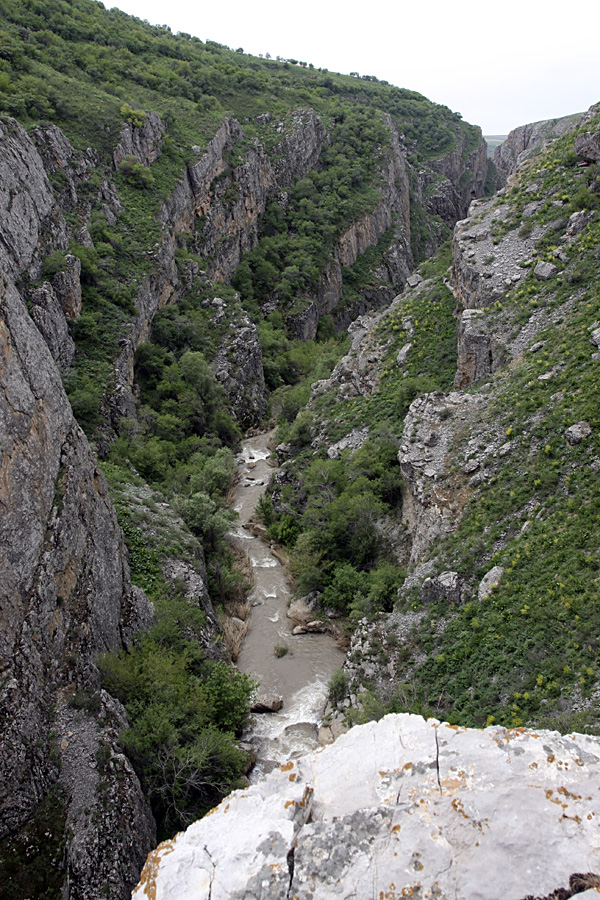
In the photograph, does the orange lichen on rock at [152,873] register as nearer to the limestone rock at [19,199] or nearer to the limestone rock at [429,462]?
the limestone rock at [429,462]

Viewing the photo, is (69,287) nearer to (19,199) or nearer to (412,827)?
(19,199)

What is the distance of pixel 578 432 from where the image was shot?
20.6m

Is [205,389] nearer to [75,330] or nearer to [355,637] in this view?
[75,330]

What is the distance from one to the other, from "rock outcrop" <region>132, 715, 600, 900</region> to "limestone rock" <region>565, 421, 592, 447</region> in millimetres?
16471

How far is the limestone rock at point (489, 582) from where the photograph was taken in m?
19.4

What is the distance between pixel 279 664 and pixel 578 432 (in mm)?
16721

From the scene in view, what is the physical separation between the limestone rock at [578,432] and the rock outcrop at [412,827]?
16.5 metres

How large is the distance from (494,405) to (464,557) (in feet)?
27.8

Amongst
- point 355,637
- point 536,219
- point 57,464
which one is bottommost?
point 355,637

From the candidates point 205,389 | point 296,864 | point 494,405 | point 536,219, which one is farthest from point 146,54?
point 296,864

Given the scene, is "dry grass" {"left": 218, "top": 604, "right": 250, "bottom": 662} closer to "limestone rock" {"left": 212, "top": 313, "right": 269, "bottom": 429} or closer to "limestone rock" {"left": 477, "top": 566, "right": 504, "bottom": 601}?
"limestone rock" {"left": 477, "top": 566, "right": 504, "bottom": 601}

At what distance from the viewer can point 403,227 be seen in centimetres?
9325

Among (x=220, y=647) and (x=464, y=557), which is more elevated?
(x=464, y=557)

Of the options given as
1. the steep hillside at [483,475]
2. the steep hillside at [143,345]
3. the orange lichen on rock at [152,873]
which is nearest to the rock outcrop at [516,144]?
the steep hillside at [143,345]
